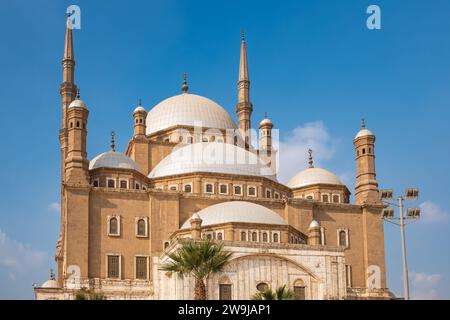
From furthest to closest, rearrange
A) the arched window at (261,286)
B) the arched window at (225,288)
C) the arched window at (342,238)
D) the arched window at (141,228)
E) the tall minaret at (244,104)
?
the tall minaret at (244,104), the arched window at (342,238), the arched window at (141,228), the arched window at (261,286), the arched window at (225,288)

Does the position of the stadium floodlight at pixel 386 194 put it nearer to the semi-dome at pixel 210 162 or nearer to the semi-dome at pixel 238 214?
the semi-dome at pixel 238 214

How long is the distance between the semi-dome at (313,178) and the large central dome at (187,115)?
22.9 ft

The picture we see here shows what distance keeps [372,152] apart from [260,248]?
14.0 meters

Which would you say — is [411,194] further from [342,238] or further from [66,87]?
[66,87]

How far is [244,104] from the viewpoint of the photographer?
192ft

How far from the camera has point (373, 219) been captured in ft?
164

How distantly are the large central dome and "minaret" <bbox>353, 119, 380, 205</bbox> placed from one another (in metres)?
10.9

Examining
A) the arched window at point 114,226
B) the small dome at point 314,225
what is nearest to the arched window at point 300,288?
the small dome at point 314,225

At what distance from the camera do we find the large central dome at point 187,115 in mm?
56750

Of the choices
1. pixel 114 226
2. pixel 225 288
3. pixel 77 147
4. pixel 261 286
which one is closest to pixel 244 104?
pixel 77 147

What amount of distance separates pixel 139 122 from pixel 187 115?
13.9ft
